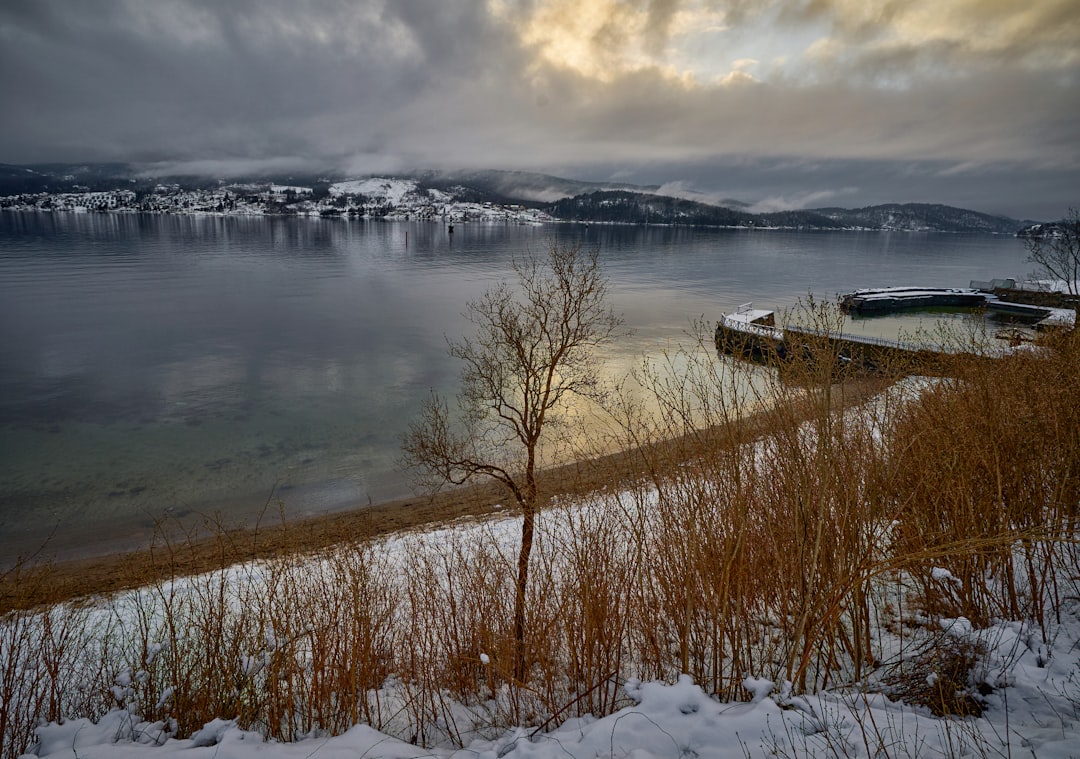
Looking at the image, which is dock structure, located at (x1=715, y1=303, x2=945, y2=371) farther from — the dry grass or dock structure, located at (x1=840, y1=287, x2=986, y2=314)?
dock structure, located at (x1=840, y1=287, x2=986, y2=314)

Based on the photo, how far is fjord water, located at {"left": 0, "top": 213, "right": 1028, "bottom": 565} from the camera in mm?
18297

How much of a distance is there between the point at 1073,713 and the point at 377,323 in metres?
46.7

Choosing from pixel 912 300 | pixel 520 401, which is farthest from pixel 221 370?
pixel 912 300

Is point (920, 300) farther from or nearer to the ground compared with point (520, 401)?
farther from the ground

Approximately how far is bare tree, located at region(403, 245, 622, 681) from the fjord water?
10.1 ft

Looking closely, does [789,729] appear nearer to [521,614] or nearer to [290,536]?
[521,614]

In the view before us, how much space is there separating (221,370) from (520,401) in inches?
790

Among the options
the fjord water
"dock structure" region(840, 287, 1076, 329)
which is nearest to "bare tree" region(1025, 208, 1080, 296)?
"dock structure" region(840, 287, 1076, 329)

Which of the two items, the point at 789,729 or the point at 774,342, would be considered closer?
the point at 789,729

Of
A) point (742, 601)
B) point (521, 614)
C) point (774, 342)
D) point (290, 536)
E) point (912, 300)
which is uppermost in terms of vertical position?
point (912, 300)

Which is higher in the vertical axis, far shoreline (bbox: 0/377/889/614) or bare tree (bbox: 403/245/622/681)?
bare tree (bbox: 403/245/622/681)

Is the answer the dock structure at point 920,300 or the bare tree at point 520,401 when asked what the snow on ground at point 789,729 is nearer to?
the bare tree at point 520,401

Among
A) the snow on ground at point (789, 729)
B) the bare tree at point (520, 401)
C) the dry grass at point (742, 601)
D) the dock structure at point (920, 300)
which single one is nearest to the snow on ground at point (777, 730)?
the snow on ground at point (789, 729)

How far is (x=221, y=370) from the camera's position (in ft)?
106
